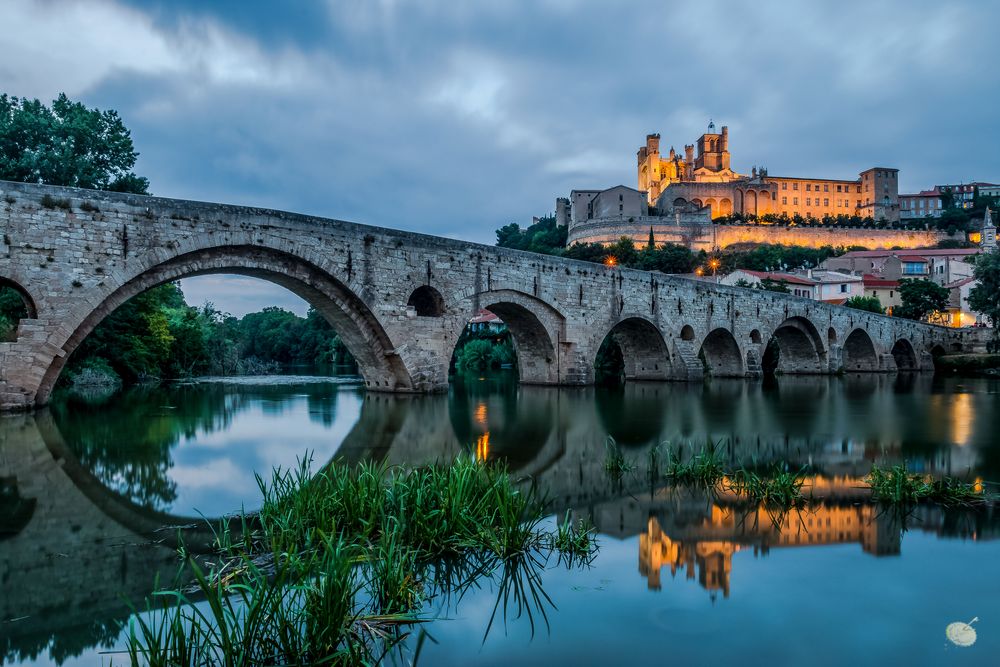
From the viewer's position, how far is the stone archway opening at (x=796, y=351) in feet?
125

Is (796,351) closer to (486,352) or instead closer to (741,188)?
(486,352)

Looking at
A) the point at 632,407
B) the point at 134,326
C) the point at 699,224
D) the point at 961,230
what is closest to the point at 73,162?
the point at 134,326

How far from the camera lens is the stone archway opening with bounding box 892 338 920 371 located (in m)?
47.5

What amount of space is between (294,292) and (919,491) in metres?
14.9

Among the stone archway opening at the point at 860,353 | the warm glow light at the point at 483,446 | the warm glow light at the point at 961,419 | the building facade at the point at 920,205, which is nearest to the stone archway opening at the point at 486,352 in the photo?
the stone archway opening at the point at 860,353

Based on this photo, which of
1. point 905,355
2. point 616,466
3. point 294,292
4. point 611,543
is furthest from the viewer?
point 905,355

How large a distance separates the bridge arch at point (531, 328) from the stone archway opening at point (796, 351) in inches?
715

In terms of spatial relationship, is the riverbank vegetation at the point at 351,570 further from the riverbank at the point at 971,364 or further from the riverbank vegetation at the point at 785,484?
the riverbank at the point at 971,364

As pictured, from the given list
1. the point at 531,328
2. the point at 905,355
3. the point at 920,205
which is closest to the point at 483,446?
the point at 531,328

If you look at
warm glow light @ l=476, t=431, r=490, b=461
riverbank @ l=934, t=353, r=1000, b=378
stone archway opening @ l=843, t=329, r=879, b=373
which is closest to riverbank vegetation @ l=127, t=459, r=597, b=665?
warm glow light @ l=476, t=431, r=490, b=461

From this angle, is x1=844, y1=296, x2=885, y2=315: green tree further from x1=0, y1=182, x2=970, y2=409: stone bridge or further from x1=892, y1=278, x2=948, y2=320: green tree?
x1=0, y1=182, x2=970, y2=409: stone bridge

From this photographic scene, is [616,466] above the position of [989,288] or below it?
below

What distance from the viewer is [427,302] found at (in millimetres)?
20141

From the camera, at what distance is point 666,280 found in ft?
92.0
